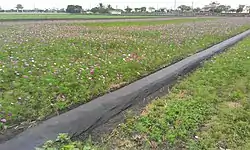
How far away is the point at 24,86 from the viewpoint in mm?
5258

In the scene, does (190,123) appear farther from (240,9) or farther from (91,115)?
(240,9)

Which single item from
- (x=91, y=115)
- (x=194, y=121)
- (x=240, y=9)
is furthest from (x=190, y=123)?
(x=240, y=9)

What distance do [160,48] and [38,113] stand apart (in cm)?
787

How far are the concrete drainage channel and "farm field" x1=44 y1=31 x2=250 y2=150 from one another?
380 millimetres

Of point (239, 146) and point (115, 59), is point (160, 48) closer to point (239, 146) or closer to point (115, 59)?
point (115, 59)

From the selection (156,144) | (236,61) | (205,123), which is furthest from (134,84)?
(236,61)

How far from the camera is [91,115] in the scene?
14.8ft

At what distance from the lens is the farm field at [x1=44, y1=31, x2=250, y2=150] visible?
11.9 feet

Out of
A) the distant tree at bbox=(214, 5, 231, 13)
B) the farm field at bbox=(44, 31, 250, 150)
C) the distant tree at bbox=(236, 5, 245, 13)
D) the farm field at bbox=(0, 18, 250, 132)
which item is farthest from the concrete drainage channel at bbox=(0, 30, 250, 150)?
the distant tree at bbox=(236, 5, 245, 13)

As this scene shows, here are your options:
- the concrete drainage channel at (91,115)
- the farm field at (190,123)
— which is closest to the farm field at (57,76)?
the concrete drainage channel at (91,115)

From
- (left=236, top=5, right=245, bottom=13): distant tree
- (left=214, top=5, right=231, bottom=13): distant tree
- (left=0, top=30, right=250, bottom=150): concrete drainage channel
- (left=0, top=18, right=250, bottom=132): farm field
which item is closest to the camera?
(left=0, top=30, right=250, bottom=150): concrete drainage channel

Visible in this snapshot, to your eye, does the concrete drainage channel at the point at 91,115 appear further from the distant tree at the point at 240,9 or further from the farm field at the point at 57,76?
the distant tree at the point at 240,9

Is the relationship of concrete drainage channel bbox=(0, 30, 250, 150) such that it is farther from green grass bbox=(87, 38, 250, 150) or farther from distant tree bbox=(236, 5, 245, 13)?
distant tree bbox=(236, 5, 245, 13)

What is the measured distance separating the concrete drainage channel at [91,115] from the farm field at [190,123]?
380mm
